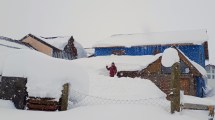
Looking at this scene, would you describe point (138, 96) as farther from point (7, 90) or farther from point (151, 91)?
point (7, 90)

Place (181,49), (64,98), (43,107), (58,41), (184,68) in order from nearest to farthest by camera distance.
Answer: (43,107) → (64,98) → (184,68) → (181,49) → (58,41)

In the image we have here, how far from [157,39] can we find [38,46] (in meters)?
14.7

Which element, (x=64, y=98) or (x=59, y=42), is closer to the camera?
(x=64, y=98)

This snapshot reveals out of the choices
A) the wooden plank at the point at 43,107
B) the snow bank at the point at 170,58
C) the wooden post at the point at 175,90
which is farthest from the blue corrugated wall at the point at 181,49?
the wooden plank at the point at 43,107

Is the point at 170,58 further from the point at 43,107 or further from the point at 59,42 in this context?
the point at 59,42

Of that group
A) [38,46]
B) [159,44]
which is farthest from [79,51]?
[159,44]

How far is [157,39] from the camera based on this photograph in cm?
3041

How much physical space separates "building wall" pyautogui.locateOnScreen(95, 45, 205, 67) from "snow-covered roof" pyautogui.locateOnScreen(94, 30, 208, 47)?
1.50ft

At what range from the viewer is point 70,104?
305 inches

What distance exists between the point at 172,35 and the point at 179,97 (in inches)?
994

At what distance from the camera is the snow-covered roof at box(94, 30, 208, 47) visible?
27737mm

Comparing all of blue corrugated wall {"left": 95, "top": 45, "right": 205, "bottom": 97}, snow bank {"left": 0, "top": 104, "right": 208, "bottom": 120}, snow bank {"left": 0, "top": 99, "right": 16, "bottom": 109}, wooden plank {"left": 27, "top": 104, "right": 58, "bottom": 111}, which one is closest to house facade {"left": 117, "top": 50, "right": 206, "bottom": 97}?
blue corrugated wall {"left": 95, "top": 45, "right": 205, "bottom": 97}

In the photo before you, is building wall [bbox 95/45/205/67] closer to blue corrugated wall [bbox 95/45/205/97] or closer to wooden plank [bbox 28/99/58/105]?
blue corrugated wall [bbox 95/45/205/97]

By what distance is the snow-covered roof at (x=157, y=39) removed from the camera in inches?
1092
